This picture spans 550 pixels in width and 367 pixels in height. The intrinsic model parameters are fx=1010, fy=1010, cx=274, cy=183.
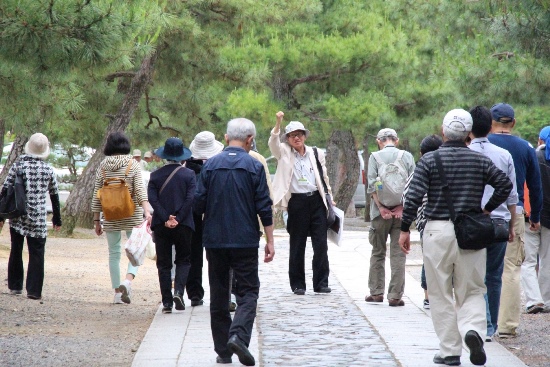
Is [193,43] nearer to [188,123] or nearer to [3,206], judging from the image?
[188,123]

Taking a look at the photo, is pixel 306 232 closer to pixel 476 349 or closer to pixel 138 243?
pixel 138 243

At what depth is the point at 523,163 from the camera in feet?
26.1

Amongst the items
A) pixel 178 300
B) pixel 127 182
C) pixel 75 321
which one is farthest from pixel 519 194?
pixel 75 321

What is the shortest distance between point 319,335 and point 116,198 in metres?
2.99

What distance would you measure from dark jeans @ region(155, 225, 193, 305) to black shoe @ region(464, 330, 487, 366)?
3307mm

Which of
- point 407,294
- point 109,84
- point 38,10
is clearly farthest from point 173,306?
point 109,84

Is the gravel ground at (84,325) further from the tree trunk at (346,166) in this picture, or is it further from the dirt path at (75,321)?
the tree trunk at (346,166)

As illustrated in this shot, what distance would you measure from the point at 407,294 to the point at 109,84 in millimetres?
13539

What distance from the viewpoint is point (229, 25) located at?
2077 cm

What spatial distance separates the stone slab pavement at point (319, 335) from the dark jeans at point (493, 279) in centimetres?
27

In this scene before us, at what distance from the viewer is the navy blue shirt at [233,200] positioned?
6617mm

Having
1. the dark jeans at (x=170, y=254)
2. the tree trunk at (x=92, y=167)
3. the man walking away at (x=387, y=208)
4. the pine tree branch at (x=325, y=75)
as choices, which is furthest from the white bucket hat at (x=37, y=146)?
the pine tree branch at (x=325, y=75)

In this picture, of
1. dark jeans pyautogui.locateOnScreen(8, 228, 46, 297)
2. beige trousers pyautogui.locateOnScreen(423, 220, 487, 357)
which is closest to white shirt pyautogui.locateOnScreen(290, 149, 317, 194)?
dark jeans pyautogui.locateOnScreen(8, 228, 46, 297)

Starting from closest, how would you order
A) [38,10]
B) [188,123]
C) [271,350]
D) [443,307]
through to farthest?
[443,307] < [271,350] < [38,10] < [188,123]
